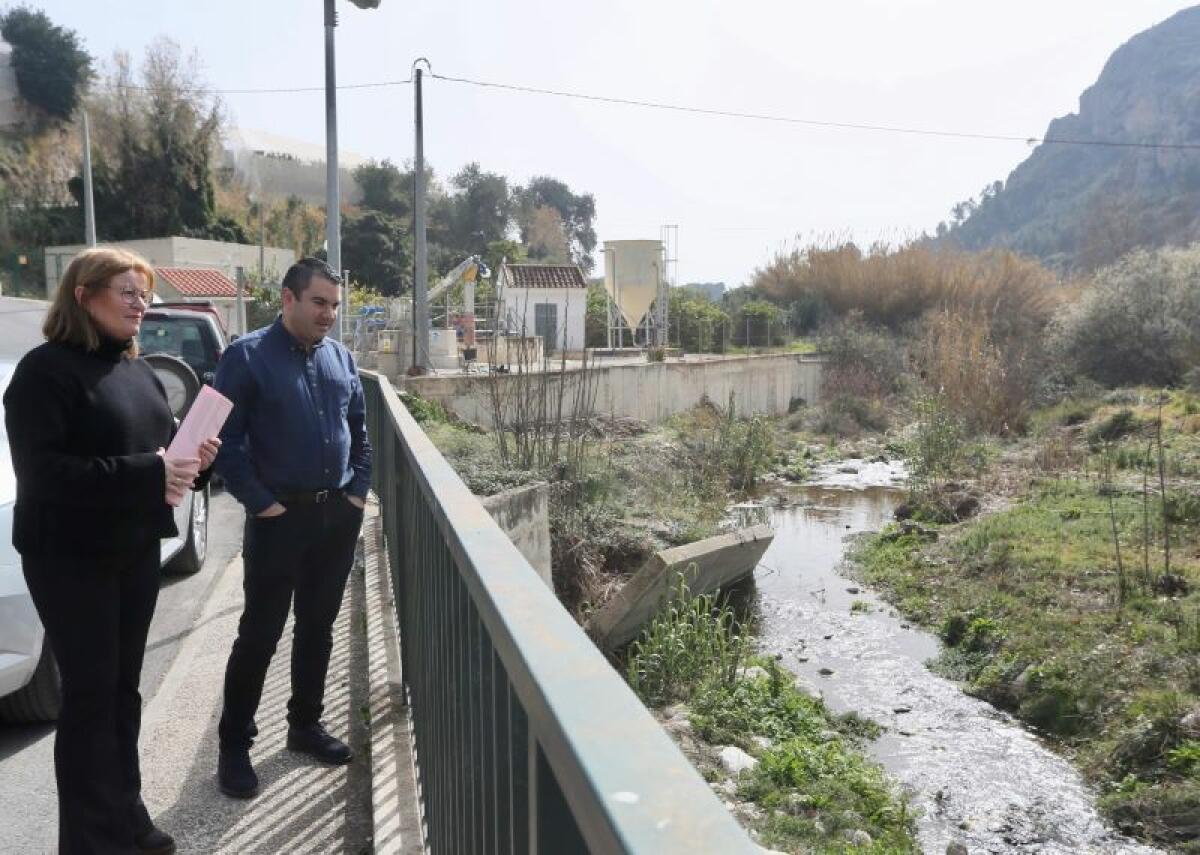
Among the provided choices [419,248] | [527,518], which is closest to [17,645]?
[527,518]

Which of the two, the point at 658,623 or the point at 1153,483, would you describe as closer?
the point at 658,623

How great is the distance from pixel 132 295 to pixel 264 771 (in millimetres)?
1927

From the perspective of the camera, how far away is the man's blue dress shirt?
→ 12.9 ft

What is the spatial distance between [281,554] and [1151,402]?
87.5 feet

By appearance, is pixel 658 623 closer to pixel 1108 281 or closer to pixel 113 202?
pixel 1108 281

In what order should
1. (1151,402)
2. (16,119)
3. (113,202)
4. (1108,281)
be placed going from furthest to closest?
(16,119) < (113,202) < (1108,281) < (1151,402)

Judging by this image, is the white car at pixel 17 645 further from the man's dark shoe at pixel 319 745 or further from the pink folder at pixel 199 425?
the pink folder at pixel 199 425

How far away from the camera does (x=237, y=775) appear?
3.98 metres

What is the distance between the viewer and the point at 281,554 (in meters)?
4.03

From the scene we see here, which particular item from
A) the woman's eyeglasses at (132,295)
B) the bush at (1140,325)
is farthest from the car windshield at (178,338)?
the bush at (1140,325)

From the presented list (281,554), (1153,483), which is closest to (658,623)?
(281,554)

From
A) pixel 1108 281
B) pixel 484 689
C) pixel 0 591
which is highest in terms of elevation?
pixel 1108 281

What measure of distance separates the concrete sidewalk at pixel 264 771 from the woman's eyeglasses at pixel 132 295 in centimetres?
176

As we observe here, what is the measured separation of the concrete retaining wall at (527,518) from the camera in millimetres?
8812
